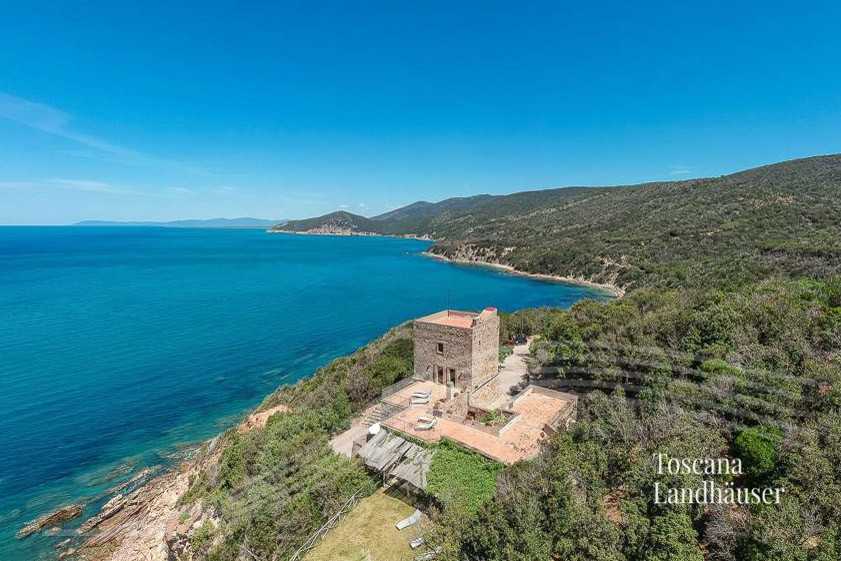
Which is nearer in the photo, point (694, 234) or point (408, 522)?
point (408, 522)

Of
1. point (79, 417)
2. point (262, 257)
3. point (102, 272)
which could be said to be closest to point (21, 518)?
point (79, 417)

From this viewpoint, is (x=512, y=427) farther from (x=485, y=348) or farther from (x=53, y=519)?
(x=53, y=519)

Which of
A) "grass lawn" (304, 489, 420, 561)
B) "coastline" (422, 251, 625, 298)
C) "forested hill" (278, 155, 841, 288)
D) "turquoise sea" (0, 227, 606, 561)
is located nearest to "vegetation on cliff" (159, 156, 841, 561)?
"grass lawn" (304, 489, 420, 561)

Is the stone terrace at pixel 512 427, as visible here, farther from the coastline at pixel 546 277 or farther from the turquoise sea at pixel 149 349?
the coastline at pixel 546 277

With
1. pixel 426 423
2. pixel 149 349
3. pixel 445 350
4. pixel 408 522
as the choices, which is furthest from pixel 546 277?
pixel 408 522

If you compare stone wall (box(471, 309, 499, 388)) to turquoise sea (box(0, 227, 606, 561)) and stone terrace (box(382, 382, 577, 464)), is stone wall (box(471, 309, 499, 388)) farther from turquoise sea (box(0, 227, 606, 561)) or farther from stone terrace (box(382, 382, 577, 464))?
turquoise sea (box(0, 227, 606, 561))
